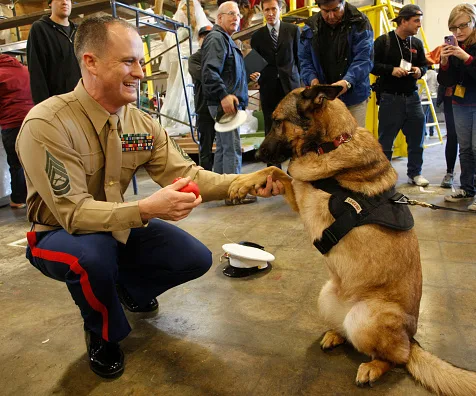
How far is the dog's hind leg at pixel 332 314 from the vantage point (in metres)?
1.69

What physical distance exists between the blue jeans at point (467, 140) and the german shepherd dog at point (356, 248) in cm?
269

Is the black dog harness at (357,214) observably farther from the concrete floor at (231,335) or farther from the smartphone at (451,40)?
the smartphone at (451,40)

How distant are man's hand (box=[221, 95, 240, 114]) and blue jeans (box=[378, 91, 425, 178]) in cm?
194

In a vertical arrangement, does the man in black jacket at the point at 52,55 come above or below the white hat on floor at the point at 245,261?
above

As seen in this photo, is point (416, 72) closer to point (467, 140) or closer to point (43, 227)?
point (467, 140)

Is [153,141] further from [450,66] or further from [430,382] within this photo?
[450,66]

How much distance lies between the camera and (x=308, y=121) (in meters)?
1.82

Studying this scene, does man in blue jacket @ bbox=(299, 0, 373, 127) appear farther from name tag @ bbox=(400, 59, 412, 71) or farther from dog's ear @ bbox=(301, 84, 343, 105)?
dog's ear @ bbox=(301, 84, 343, 105)

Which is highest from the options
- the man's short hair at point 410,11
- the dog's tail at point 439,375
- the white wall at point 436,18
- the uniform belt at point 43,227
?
the white wall at point 436,18

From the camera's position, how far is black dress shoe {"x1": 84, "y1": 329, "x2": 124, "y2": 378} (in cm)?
162

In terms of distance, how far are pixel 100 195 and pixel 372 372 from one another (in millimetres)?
1462

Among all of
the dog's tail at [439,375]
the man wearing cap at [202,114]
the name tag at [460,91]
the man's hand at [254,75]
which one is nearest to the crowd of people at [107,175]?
the name tag at [460,91]

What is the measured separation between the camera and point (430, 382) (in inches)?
55.4

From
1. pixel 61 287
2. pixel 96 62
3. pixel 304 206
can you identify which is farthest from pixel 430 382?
pixel 61 287
